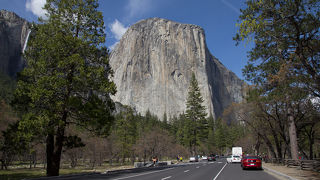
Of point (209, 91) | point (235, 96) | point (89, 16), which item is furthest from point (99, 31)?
point (235, 96)

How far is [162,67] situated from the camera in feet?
509

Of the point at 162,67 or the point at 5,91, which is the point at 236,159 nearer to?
the point at 5,91

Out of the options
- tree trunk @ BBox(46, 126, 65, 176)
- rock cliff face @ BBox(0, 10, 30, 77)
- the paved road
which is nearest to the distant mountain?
rock cliff face @ BBox(0, 10, 30, 77)

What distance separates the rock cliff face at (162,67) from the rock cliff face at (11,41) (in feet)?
195

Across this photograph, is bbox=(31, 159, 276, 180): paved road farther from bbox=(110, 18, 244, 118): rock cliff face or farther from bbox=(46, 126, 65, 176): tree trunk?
bbox=(110, 18, 244, 118): rock cliff face

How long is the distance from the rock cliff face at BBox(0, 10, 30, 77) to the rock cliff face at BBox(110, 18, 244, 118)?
59304 millimetres

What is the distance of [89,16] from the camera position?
19.0 meters

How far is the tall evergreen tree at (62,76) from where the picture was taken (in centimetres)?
1597

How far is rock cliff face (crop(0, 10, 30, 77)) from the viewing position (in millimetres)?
118250

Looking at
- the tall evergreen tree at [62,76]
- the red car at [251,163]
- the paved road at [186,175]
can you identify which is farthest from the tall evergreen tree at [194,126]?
the tall evergreen tree at [62,76]

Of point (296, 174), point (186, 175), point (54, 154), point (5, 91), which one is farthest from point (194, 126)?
point (54, 154)

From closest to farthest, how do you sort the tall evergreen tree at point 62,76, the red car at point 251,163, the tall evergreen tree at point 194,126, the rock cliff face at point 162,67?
1. the tall evergreen tree at point 62,76
2. the red car at point 251,163
3. the tall evergreen tree at point 194,126
4. the rock cliff face at point 162,67

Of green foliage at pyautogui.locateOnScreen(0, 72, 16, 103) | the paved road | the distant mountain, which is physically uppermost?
the distant mountain

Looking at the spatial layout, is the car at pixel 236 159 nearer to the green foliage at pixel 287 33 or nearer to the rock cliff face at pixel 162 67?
the green foliage at pixel 287 33
